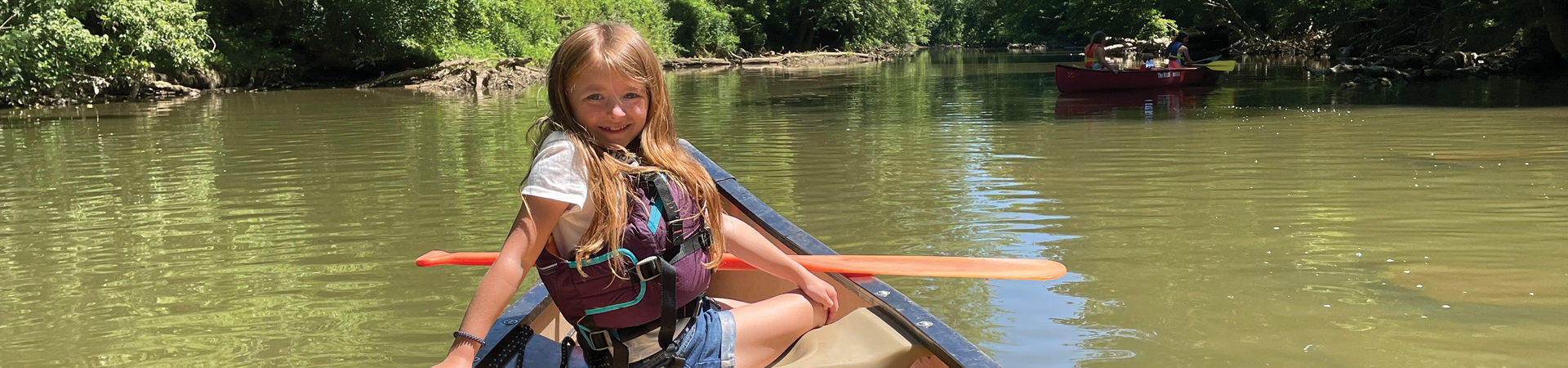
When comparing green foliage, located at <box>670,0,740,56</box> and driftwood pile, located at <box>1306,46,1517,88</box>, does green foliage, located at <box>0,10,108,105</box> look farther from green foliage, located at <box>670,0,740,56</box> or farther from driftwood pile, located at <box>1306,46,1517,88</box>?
green foliage, located at <box>670,0,740,56</box>

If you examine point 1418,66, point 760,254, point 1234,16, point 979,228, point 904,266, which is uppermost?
point 1234,16

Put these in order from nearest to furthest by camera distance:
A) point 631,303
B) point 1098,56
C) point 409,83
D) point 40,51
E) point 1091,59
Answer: point 631,303 → point 40,51 → point 1098,56 → point 1091,59 → point 409,83

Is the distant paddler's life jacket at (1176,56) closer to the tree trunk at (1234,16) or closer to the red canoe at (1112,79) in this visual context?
the red canoe at (1112,79)

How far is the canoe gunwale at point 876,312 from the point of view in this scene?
2.34 meters

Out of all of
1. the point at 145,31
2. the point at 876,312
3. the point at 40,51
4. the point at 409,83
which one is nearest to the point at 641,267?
the point at 876,312

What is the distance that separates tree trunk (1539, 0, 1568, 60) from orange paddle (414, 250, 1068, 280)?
57.2 feet

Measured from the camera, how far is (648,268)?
2.19m

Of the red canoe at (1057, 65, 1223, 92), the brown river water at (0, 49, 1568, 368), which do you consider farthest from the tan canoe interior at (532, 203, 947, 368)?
the red canoe at (1057, 65, 1223, 92)

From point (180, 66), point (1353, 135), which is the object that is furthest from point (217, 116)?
point (1353, 135)

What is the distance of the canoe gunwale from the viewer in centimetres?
234

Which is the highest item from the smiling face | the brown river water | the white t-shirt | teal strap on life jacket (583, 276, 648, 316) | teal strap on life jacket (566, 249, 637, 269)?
the smiling face

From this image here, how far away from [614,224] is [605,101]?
0.84 ft

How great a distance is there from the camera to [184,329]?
14.5ft

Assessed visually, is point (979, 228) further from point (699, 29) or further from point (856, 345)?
point (699, 29)
